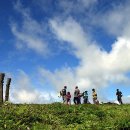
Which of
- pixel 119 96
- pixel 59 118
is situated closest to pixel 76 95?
pixel 119 96

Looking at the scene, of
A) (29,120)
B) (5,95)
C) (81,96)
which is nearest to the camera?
(29,120)

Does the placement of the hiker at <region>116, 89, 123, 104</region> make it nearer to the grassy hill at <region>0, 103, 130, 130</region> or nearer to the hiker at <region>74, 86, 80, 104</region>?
the hiker at <region>74, 86, 80, 104</region>

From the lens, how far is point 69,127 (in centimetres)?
2680

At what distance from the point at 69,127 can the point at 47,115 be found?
10.1 ft

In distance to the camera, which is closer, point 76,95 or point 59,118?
point 59,118

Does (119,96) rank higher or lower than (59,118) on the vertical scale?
higher

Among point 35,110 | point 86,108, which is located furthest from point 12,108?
point 86,108

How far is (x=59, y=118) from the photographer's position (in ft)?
95.9

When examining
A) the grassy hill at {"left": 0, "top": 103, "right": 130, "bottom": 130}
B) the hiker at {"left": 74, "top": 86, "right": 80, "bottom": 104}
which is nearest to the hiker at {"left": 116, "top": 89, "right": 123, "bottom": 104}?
the hiker at {"left": 74, "top": 86, "right": 80, "bottom": 104}

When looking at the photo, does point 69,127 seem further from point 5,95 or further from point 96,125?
point 5,95

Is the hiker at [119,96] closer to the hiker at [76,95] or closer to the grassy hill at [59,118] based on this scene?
the hiker at [76,95]

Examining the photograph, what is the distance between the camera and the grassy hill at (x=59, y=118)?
25.9 meters

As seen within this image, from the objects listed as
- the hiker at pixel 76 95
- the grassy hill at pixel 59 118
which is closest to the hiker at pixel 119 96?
the hiker at pixel 76 95

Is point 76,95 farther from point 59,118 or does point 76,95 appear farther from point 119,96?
point 59,118
